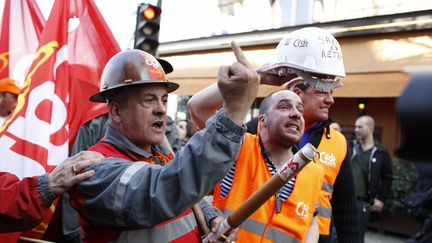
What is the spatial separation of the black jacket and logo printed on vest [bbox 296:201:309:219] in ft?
14.0

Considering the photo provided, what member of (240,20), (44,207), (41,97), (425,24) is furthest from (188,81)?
(44,207)

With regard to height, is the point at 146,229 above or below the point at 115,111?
below

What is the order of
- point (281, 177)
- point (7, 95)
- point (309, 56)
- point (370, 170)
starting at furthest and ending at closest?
point (370, 170)
point (7, 95)
point (309, 56)
point (281, 177)

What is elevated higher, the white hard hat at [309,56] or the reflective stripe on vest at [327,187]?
the white hard hat at [309,56]

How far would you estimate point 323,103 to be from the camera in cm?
282

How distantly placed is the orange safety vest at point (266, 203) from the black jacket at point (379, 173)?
167 inches

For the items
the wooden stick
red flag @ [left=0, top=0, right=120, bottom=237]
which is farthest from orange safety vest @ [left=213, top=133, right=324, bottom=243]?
red flag @ [left=0, top=0, right=120, bottom=237]

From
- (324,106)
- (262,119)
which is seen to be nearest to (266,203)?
(262,119)

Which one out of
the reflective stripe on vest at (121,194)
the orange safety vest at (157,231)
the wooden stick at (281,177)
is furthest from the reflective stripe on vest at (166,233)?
the wooden stick at (281,177)

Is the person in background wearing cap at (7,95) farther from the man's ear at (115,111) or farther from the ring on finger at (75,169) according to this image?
the ring on finger at (75,169)

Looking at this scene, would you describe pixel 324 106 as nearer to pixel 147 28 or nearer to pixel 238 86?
pixel 238 86

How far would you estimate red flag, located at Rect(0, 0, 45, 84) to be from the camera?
11.9ft

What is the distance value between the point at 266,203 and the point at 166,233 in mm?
748

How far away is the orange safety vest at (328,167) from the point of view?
2.84m
